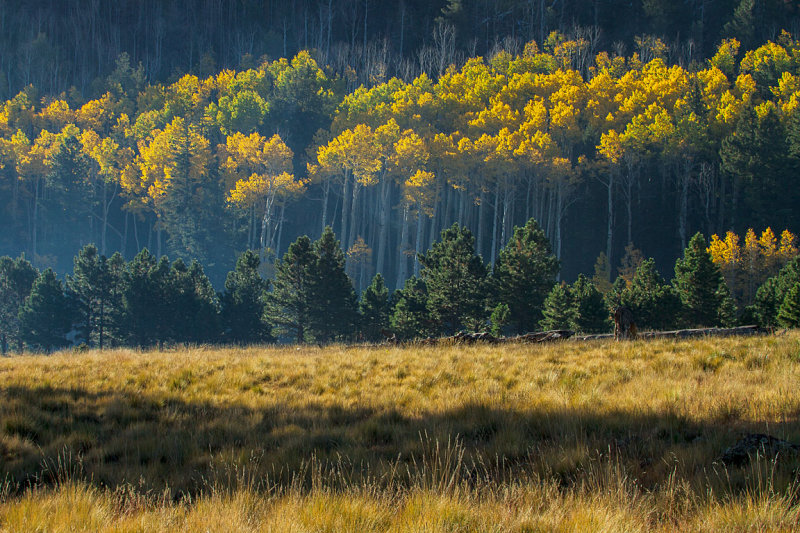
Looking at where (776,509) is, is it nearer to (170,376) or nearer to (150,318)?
(170,376)

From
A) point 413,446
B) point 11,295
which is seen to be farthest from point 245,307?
point 413,446

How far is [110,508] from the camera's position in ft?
12.9

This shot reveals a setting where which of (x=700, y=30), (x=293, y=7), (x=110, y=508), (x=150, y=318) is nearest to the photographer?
(x=110, y=508)

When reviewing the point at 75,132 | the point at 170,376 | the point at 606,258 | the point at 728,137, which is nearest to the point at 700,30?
the point at 728,137

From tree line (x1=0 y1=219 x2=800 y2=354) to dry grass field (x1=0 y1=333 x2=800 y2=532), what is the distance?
64.3 feet

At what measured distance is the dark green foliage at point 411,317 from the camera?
3362cm

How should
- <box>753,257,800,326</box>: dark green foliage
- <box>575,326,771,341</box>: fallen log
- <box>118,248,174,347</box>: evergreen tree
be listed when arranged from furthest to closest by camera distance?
<box>118,248,174,347</box>: evergreen tree
<box>753,257,800,326</box>: dark green foliage
<box>575,326,771,341</box>: fallen log

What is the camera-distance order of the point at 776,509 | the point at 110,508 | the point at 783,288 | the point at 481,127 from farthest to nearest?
the point at 481,127, the point at 783,288, the point at 110,508, the point at 776,509

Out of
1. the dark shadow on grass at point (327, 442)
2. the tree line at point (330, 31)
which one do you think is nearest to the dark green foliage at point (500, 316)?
the dark shadow on grass at point (327, 442)

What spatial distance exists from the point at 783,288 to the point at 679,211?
96.2ft

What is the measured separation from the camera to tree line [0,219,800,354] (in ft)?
→ 96.1

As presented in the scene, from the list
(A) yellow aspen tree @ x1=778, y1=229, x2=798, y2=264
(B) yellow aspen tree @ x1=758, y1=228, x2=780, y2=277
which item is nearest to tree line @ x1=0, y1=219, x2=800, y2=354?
(A) yellow aspen tree @ x1=778, y1=229, x2=798, y2=264

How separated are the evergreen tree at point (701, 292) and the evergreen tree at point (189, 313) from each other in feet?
107

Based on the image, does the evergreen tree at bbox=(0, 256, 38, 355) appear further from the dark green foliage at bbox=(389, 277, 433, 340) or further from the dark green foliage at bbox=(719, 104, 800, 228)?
the dark green foliage at bbox=(719, 104, 800, 228)
